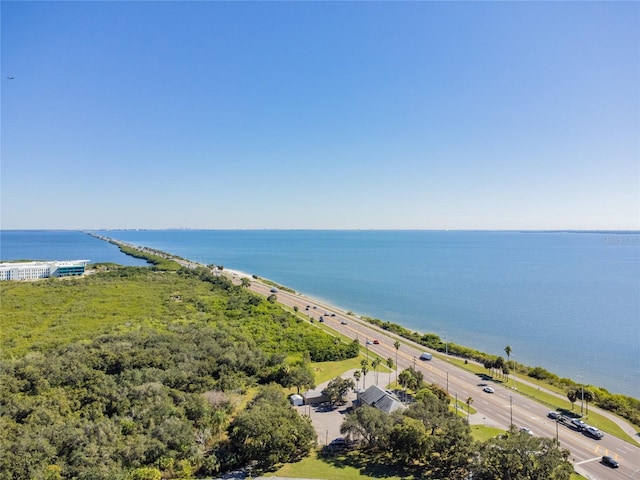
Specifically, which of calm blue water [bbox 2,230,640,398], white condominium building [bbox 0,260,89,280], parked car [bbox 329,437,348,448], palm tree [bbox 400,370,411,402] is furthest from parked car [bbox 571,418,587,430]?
white condominium building [bbox 0,260,89,280]

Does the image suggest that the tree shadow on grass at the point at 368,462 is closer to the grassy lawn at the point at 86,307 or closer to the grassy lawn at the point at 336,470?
the grassy lawn at the point at 336,470

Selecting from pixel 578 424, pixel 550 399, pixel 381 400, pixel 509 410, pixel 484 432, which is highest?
pixel 381 400

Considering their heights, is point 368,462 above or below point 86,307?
below

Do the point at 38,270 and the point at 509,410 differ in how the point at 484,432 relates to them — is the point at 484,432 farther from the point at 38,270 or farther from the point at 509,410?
the point at 38,270

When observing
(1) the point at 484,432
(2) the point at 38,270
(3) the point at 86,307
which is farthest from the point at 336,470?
(2) the point at 38,270

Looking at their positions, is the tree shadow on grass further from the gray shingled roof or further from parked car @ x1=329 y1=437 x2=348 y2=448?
the gray shingled roof

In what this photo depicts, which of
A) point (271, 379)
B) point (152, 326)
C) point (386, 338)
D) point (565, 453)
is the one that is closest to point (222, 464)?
point (271, 379)
